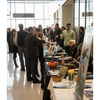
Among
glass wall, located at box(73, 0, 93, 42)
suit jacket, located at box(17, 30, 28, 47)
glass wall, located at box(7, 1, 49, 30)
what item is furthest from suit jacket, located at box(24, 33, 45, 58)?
glass wall, located at box(7, 1, 49, 30)

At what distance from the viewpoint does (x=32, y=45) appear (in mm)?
5469

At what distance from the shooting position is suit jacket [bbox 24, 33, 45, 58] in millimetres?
5395

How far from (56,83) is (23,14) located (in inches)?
724

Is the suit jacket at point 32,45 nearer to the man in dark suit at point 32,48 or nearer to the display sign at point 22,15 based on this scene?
the man in dark suit at point 32,48

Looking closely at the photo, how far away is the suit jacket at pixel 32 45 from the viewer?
17.7 ft

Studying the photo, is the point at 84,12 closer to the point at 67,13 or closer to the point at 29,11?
the point at 67,13

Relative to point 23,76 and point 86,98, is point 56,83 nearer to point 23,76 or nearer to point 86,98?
point 86,98

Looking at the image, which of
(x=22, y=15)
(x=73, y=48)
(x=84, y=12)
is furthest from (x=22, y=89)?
(x=22, y=15)
